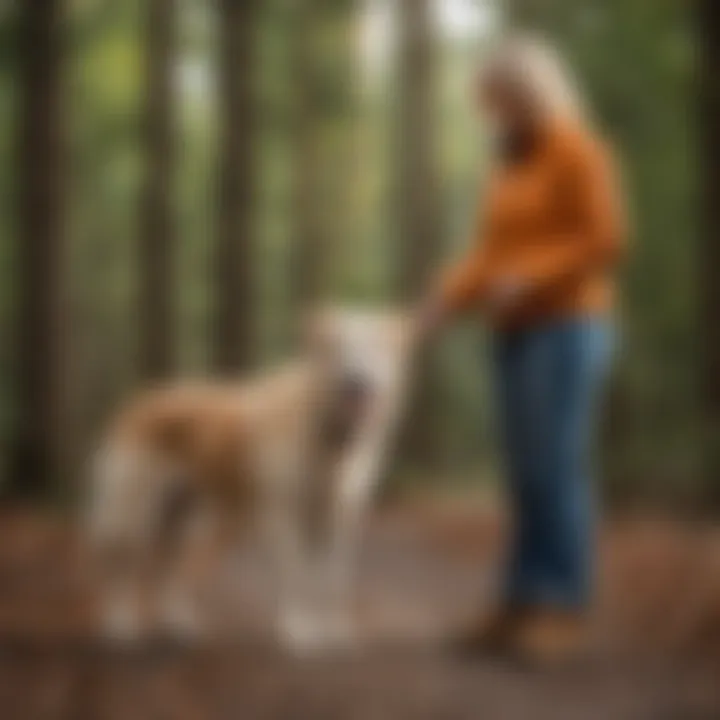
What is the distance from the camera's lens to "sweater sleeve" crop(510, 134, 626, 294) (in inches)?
57.8

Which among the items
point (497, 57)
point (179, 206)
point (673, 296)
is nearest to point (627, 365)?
point (673, 296)

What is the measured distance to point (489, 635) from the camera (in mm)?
1422

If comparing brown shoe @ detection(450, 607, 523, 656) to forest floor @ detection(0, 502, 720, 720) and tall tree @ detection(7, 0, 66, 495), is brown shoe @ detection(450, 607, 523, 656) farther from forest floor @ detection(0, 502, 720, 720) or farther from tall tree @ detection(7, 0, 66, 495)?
tall tree @ detection(7, 0, 66, 495)

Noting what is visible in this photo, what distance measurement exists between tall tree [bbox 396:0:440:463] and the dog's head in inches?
1.0

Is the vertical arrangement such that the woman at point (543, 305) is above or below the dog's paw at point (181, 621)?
above

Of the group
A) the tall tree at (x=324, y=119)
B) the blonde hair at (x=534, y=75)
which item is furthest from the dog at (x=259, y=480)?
the blonde hair at (x=534, y=75)

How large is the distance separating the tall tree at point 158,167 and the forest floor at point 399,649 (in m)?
0.24

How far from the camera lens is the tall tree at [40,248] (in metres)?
1.41

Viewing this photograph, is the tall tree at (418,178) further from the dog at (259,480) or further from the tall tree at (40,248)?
the tall tree at (40,248)

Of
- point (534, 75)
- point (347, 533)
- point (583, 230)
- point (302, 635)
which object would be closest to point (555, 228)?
point (583, 230)

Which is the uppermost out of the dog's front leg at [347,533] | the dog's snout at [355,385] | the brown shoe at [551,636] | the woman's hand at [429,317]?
the woman's hand at [429,317]

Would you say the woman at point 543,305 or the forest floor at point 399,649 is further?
the woman at point 543,305

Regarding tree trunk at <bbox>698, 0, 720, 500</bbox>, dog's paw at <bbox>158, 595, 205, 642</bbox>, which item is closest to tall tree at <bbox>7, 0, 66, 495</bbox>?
dog's paw at <bbox>158, 595, 205, 642</bbox>

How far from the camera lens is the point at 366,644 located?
141 cm
